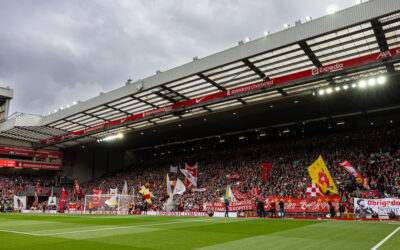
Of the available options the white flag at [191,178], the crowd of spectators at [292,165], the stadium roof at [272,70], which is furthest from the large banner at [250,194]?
the stadium roof at [272,70]

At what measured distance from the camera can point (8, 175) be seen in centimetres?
5328

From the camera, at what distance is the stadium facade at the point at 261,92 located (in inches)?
808

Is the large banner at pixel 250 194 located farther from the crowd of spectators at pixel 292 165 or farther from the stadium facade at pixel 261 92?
the stadium facade at pixel 261 92

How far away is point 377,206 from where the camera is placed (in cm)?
2019

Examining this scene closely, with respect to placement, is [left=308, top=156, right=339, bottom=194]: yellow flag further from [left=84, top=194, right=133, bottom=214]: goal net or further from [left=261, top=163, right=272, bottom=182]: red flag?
[left=84, top=194, right=133, bottom=214]: goal net

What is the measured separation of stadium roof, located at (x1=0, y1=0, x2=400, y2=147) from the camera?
19.7 meters

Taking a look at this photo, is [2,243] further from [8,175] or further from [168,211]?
[8,175]

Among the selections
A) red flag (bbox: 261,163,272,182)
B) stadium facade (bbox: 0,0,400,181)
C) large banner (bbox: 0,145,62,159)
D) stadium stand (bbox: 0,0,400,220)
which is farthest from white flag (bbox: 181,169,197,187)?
large banner (bbox: 0,145,62,159)

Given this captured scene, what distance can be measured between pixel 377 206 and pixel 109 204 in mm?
26962

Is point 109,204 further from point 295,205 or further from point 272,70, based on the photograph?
point 272,70

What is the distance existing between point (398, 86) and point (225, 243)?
26.9m

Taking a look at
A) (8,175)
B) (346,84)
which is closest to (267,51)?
(346,84)

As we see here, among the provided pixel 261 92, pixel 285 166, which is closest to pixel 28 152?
pixel 285 166

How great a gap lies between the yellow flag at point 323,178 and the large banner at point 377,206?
163 cm
